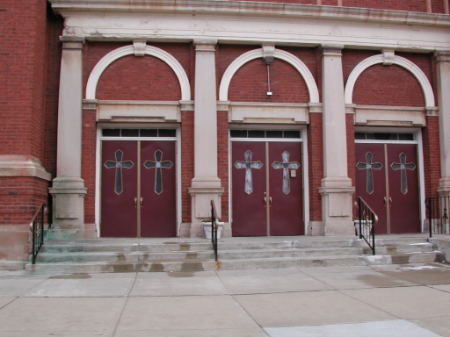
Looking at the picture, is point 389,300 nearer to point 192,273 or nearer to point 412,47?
point 192,273

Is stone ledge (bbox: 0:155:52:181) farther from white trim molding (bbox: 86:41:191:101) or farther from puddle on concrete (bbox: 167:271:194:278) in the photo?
puddle on concrete (bbox: 167:271:194:278)

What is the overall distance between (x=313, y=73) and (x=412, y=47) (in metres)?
2.73

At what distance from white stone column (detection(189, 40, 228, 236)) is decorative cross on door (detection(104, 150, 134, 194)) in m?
1.74

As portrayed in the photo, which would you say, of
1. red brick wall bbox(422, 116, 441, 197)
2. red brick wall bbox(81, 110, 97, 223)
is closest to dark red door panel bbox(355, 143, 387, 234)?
red brick wall bbox(422, 116, 441, 197)

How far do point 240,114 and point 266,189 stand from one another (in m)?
1.99

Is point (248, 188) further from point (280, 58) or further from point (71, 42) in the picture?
point (71, 42)

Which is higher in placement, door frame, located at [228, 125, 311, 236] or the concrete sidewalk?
door frame, located at [228, 125, 311, 236]

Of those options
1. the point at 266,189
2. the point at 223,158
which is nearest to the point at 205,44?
the point at 223,158

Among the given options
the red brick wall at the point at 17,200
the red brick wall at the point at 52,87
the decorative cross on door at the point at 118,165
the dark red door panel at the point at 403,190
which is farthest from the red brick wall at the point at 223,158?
the dark red door panel at the point at 403,190

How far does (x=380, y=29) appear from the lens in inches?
452

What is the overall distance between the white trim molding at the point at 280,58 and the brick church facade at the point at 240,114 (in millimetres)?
35

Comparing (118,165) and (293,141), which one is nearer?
(118,165)

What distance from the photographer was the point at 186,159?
10625 mm

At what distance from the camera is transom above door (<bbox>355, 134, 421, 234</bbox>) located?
38.1 ft
